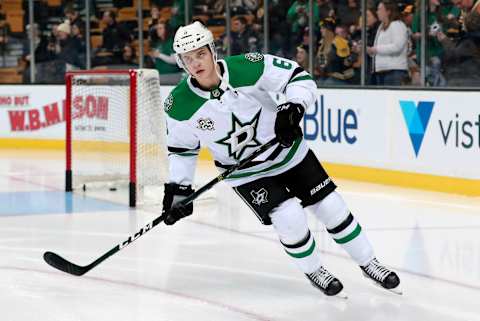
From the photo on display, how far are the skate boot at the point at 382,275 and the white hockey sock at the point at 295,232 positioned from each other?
234mm

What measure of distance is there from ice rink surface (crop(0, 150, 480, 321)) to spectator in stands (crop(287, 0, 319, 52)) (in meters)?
2.38

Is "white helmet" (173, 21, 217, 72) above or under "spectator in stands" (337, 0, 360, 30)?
above

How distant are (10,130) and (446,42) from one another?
19.4 feet

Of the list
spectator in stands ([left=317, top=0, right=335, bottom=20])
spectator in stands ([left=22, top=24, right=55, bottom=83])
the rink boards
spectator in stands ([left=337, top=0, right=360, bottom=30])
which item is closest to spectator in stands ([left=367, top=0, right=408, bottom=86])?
the rink boards

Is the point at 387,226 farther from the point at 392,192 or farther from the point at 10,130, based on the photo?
the point at 10,130

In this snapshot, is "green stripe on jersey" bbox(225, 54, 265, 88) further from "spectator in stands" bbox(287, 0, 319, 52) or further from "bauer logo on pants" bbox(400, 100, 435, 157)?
"spectator in stands" bbox(287, 0, 319, 52)

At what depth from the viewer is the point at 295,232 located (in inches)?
175

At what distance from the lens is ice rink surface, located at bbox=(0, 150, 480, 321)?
4.33 m

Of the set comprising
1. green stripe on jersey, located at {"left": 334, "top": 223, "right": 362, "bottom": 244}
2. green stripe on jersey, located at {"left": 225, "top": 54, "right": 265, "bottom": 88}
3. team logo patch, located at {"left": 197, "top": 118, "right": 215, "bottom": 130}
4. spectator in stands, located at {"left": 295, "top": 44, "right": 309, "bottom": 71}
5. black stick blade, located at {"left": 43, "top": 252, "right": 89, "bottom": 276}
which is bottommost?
black stick blade, located at {"left": 43, "top": 252, "right": 89, "bottom": 276}

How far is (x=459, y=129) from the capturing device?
809 cm

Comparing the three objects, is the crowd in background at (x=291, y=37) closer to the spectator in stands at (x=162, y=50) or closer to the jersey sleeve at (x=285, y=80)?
the spectator in stands at (x=162, y=50)

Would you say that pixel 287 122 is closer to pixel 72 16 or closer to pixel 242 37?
pixel 242 37

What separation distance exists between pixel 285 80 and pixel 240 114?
0.23 m

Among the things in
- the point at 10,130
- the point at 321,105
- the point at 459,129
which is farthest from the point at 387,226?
the point at 10,130
